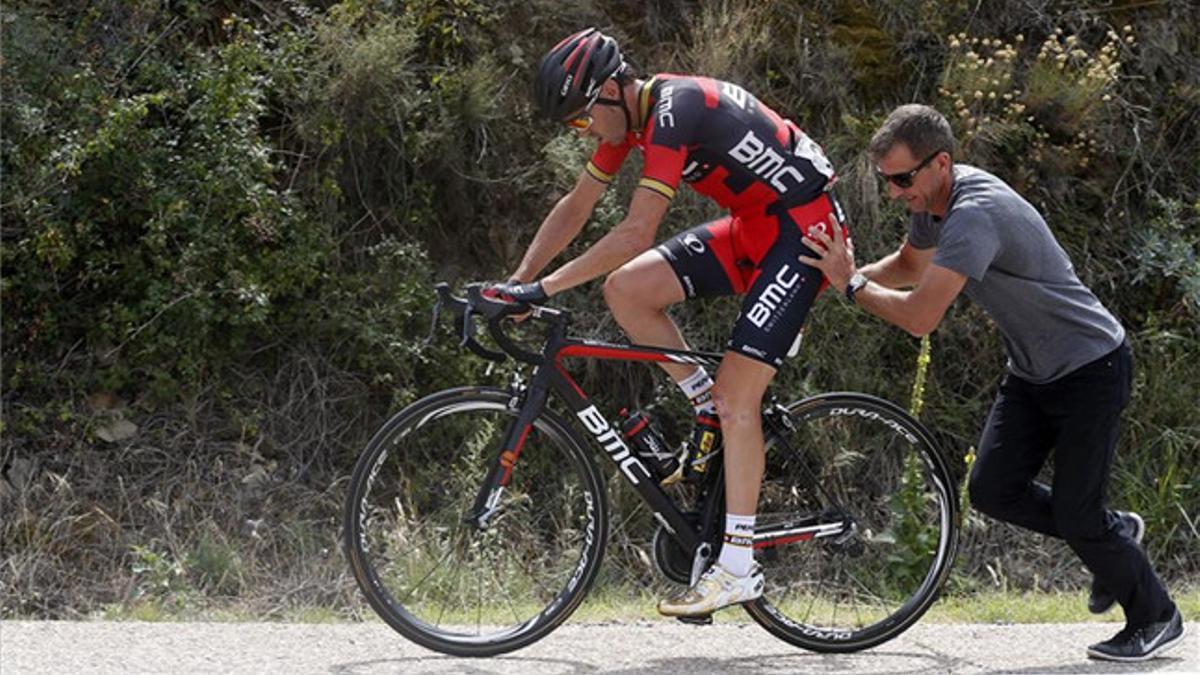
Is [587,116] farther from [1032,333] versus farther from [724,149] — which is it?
[1032,333]

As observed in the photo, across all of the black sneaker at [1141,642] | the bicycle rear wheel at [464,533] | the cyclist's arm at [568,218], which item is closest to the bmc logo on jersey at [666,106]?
the cyclist's arm at [568,218]

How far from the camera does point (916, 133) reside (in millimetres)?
6316

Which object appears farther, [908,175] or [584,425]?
[584,425]

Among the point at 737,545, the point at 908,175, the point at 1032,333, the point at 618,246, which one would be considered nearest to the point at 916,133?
Answer: the point at 908,175

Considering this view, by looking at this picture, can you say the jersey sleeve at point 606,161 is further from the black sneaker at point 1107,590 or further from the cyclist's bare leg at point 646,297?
the black sneaker at point 1107,590

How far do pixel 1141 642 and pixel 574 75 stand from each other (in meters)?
2.82

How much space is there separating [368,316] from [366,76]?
4.38 feet

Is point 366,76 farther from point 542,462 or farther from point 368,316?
point 542,462

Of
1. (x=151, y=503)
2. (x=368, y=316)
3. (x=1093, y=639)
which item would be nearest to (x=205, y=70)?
(x=368, y=316)

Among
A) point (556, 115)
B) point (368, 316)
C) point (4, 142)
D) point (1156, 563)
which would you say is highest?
point (556, 115)

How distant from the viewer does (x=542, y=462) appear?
7828 mm

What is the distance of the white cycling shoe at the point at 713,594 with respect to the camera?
6.49 meters

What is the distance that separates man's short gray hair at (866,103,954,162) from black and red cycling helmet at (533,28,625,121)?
1.00 m

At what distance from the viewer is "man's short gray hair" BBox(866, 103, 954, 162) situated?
6.32m
